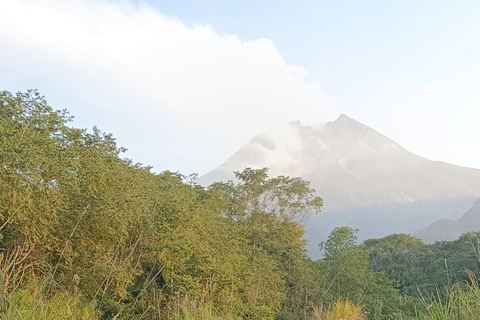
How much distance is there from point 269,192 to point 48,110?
85.0 ft

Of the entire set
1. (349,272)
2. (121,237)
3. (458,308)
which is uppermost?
(349,272)

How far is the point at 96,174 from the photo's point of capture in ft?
51.8

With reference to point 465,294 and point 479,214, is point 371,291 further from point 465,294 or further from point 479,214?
point 479,214

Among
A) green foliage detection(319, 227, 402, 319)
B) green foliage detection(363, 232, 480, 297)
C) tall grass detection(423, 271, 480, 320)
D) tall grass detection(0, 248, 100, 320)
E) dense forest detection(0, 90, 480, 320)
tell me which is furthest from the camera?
green foliage detection(363, 232, 480, 297)

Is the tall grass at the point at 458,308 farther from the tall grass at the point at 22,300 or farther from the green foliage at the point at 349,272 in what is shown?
the green foliage at the point at 349,272

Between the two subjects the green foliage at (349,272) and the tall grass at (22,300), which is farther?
the green foliage at (349,272)

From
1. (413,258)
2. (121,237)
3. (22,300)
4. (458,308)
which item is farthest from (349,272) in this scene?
(22,300)

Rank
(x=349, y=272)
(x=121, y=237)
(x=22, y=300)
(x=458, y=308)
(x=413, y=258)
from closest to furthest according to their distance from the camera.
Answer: (x=22, y=300) < (x=458, y=308) < (x=121, y=237) < (x=349, y=272) < (x=413, y=258)

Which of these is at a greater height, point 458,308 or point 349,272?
point 349,272

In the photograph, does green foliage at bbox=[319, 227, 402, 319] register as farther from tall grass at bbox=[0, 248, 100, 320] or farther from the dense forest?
tall grass at bbox=[0, 248, 100, 320]

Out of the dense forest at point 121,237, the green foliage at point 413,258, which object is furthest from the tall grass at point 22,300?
the green foliage at point 413,258

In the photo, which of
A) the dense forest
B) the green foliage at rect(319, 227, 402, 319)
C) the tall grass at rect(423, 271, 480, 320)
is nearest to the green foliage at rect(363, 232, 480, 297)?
the green foliage at rect(319, 227, 402, 319)

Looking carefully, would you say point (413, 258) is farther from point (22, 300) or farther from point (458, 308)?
point (22, 300)

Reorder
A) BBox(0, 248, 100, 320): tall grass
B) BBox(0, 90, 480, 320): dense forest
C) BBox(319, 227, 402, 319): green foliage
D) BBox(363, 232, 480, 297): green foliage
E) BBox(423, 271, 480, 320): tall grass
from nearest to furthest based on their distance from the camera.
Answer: BBox(0, 248, 100, 320): tall grass < BBox(423, 271, 480, 320): tall grass < BBox(0, 90, 480, 320): dense forest < BBox(319, 227, 402, 319): green foliage < BBox(363, 232, 480, 297): green foliage
